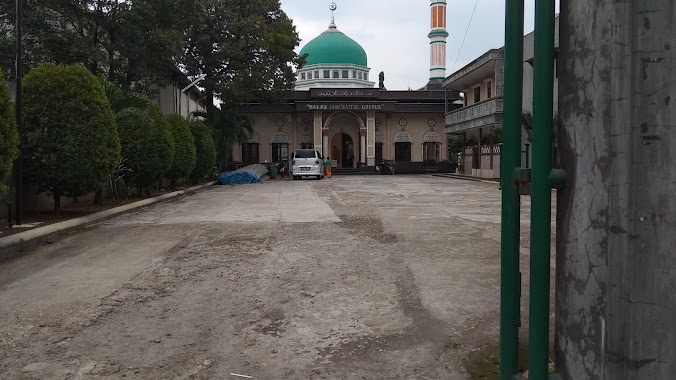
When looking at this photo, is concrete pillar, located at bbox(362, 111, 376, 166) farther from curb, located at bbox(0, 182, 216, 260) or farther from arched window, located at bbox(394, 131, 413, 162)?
curb, located at bbox(0, 182, 216, 260)

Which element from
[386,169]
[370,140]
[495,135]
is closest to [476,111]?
[495,135]

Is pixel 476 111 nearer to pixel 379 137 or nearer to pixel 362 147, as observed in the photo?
pixel 362 147

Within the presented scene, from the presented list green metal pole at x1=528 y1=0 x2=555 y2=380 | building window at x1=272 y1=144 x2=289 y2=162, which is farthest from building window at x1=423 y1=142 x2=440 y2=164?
green metal pole at x1=528 y1=0 x2=555 y2=380

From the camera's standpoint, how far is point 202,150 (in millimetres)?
23844

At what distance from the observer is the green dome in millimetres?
48031

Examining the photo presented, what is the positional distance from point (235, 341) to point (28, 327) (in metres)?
1.69

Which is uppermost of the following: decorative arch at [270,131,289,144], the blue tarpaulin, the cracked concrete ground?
decorative arch at [270,131,289,144]

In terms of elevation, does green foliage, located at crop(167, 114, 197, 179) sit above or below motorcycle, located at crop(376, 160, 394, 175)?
above

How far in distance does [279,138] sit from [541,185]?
4029 centimetres

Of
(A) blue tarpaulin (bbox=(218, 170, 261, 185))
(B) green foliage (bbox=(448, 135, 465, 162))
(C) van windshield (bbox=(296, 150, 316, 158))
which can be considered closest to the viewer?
(A) blue tarpaulin (bbox=(218, 170, 261, 185))

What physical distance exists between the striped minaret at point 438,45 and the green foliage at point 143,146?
124ft

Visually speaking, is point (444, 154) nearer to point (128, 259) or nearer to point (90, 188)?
point (90, 188)

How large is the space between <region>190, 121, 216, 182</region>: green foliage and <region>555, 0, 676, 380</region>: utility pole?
2292 cm

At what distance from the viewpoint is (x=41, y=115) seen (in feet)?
32.7
